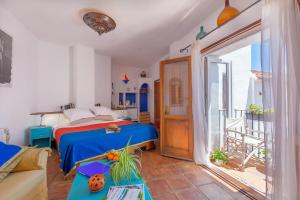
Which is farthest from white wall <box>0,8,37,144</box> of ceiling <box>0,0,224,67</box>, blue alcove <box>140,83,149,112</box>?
blue alcove <box>140,83,149,112</box>

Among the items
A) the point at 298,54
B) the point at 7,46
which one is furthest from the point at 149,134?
the point at 7,46

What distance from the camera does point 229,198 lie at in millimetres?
1798

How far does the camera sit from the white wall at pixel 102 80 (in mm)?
4891

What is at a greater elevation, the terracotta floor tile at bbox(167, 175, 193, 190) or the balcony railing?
the balcony railing

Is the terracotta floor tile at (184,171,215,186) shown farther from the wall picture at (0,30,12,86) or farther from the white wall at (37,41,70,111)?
the white wall at (37,41,70,111)

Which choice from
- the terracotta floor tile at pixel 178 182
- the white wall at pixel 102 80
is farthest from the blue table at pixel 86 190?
the white wall at pixel 102 80

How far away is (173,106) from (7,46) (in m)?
3.07

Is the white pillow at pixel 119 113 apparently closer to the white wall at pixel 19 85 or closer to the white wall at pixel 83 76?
the white wall at pixel 83 76

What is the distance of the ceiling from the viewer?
2.30m

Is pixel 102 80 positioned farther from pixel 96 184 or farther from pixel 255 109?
pixel 255 109

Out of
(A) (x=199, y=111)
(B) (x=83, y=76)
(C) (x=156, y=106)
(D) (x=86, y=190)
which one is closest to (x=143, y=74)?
(C) (x=156, y=106)

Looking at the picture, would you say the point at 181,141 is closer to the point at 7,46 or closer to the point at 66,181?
the point at 66,181

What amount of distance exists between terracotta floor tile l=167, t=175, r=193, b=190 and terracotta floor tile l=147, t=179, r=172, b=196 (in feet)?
0.24

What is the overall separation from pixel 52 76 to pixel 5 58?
5.30ft
